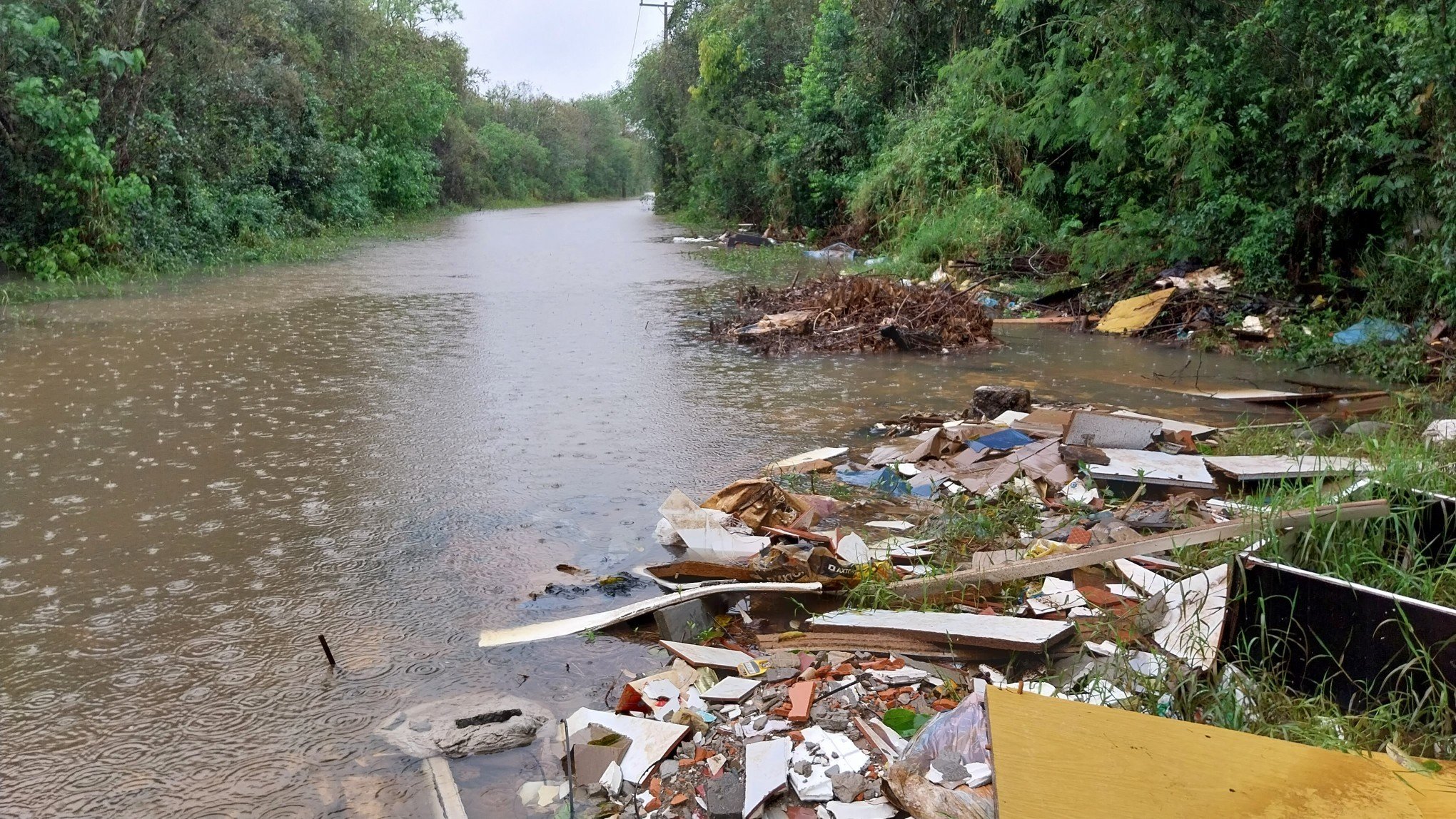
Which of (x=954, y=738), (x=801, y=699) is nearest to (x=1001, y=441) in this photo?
(x=801, y=699)

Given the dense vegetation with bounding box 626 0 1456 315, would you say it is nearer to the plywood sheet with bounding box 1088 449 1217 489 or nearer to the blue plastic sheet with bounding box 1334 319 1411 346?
the blue plastic sheet with bounding box 1334 319 1411 346

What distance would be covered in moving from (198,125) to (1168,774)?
2039 cm

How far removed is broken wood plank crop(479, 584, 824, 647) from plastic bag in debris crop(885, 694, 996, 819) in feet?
4.17

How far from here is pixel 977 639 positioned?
3.51 meters

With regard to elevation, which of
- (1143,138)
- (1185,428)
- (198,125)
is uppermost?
(198,125)

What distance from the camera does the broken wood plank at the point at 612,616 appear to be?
156 inches

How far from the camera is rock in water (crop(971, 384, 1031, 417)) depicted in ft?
22.6

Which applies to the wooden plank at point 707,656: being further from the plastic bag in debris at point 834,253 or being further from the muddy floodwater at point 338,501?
the plastic bag in debris at point 834,253

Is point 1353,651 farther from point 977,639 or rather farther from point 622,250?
point 622,250

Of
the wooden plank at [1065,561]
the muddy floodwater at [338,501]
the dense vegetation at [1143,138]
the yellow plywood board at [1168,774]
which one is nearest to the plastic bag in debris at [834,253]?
the dense vegetation at [1143,138]

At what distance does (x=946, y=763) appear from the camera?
2764 mm

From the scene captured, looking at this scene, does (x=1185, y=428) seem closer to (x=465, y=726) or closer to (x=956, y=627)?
(x=956, y=627)

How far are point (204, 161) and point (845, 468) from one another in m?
17.5

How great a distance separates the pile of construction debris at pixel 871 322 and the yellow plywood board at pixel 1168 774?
25.2 ft
